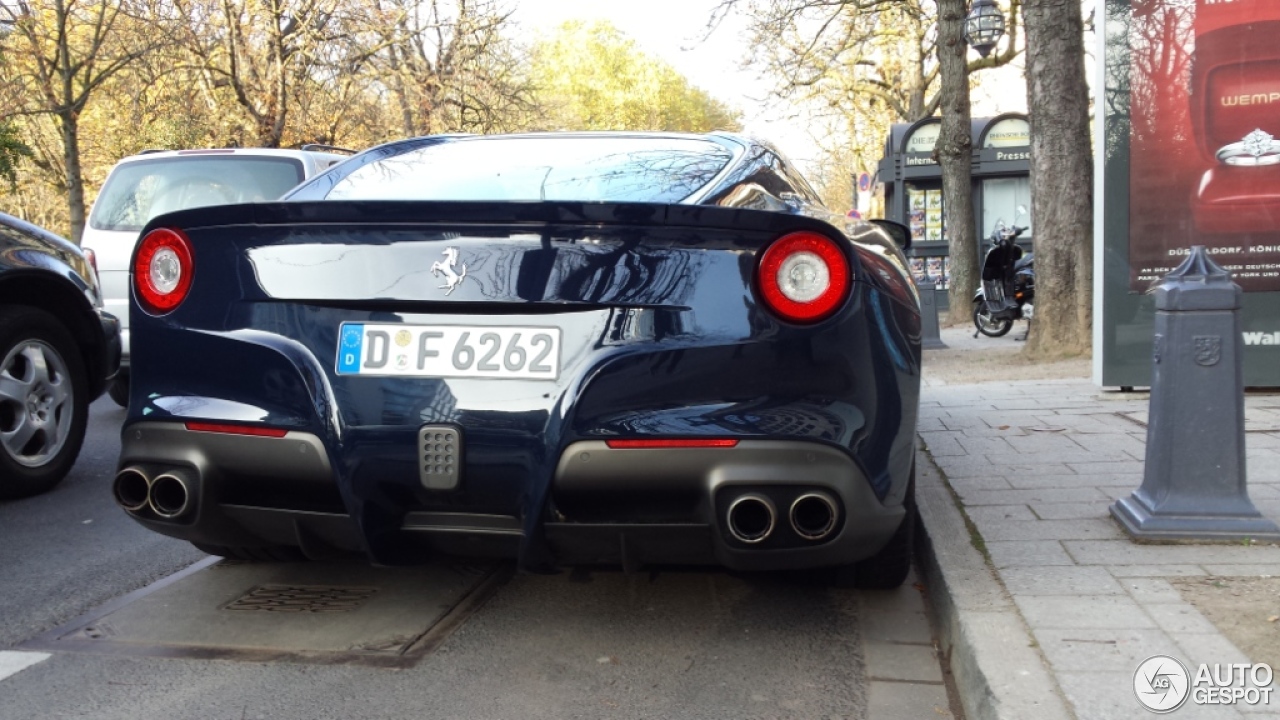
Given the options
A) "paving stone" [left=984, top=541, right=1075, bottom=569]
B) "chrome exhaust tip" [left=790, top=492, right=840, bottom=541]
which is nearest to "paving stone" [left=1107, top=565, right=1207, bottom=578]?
"paving stone" [left=984, top=541, right=1075, bottom=569]

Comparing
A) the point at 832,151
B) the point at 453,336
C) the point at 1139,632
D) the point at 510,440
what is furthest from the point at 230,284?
the point at 832,151

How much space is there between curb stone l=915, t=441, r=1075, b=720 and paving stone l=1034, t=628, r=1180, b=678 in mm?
43

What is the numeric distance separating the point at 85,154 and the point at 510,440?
32786 mm

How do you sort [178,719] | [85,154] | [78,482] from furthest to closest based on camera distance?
1. [85,154]
2. [78,482]
3. [178,719]

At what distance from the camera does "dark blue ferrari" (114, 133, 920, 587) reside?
9.62 feet

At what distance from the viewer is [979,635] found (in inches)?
119

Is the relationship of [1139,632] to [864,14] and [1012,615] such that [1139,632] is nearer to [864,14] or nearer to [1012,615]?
[1012,615]

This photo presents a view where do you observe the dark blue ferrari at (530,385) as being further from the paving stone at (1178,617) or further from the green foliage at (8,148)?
the green foliage at (8,148)

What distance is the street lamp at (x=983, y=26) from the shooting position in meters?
15.8

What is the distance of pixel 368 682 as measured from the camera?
3.09 metres

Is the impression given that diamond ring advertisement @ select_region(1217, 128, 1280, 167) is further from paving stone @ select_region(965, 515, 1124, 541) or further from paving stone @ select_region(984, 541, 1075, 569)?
paving stone @ select_region(984, 541, 1075, 569)

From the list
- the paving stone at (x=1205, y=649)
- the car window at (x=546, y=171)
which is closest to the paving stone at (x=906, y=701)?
the paving stone at (x=1205, y=649)

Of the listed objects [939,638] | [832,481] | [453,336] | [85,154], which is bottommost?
[939,638]

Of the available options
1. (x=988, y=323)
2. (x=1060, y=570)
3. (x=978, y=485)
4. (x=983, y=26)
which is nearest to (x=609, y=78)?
(x=983, y=26)
